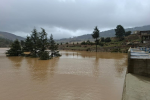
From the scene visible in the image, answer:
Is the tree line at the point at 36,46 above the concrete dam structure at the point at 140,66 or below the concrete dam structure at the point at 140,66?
above

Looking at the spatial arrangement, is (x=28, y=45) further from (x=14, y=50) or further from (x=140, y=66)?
(x=140, y=66)

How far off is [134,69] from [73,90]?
485 cm

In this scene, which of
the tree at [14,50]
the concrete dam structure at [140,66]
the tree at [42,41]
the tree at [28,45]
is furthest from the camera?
the tree at [14,50]

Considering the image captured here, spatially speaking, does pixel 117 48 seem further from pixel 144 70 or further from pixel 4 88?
pixel 4 88

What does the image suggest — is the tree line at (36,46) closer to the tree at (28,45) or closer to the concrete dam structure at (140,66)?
the tree at (28,45)

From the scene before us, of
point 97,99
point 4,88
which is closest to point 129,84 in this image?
point 97,99

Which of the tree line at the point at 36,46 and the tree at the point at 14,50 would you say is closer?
the tree line at the point at 36,46

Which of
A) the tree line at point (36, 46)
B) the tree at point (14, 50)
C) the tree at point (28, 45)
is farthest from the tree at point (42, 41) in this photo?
the tree at point (14, 50)

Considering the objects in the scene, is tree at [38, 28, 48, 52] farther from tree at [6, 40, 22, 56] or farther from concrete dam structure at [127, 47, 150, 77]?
concrete dam structure at [127, 47, 150, 77]

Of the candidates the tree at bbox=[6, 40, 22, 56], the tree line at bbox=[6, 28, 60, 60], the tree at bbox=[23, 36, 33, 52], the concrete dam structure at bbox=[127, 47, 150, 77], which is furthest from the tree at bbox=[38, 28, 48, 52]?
the concrete dam structure at bbox=[127, 47, 150, 77]

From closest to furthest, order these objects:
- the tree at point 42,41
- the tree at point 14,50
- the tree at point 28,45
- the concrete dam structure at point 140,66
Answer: the concrete dam structure at point 140,66, the tree at point 42,41, the tree at point 28,45, the tree at point 14,50

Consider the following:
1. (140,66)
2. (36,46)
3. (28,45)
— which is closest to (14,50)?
(28,45)

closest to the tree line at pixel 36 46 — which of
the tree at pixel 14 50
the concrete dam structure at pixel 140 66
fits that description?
the tree at pixel 14 50

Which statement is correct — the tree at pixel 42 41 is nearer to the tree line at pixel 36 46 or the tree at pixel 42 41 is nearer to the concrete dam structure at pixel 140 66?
the tree line at pixel 36 46
